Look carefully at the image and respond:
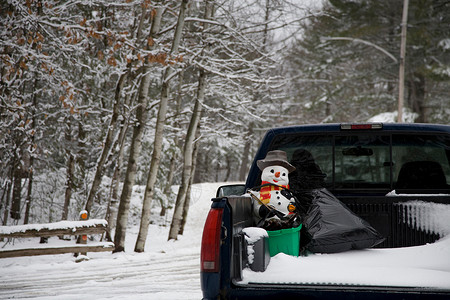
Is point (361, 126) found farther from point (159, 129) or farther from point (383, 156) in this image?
point (159, 129)

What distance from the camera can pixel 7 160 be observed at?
13.5 metres

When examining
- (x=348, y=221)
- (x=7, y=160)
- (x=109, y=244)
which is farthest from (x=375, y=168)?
(x=7, y=160)

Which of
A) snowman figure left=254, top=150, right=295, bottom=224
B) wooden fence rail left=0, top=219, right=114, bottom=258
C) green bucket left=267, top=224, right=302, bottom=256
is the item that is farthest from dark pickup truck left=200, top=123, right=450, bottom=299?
wooden fence rail left=0, top=219, right=114, bottom=258

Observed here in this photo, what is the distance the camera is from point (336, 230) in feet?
13.4

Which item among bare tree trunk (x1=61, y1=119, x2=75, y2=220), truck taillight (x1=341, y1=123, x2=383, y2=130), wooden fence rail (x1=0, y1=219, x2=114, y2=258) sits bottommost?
wooden fence rail (x1=0, y1=219, x2=114, y2=258)

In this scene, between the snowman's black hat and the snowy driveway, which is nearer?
the snowman's black hat

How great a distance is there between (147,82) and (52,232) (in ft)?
16.8

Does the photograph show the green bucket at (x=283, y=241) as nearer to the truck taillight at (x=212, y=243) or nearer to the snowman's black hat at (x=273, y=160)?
the truck taillight at (x=212, y=243)

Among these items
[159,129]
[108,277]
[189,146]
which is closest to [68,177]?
[189,146]

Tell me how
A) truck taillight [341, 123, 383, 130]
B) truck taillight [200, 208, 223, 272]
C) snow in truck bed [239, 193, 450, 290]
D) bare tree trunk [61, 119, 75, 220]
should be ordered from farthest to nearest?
bare tree trunk [61, 119, 75, 220] → truck taillight [341, 123, 383, 130] → truck taillight [200, 208, 223, 272] → snow in truck bed [239, 193, 450, 290]

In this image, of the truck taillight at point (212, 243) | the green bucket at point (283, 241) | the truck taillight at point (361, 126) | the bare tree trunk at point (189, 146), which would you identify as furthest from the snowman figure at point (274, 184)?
the bare tree trunk at point (189, 146)

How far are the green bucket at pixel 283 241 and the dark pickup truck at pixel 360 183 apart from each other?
0.85 feet

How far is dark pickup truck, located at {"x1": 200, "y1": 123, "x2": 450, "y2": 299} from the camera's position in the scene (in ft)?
10.4

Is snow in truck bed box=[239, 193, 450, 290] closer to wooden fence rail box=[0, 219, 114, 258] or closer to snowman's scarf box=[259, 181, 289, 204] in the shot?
snowman's scarf box=[259, 181, 289, 204]
